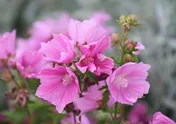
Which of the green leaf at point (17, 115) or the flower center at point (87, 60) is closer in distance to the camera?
the flower center at point (87, 60)

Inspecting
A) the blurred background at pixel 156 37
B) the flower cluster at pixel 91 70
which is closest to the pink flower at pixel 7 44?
the flower cluster at pixel 91 70

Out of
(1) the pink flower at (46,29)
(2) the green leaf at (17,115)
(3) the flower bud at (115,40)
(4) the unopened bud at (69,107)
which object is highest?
(3) the flower bud at (115,40)

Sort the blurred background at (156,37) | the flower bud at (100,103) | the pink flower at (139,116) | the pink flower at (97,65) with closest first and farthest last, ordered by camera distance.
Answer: the pink flower at (97,65)
the flower bud at (100,103)
the pink flower at (139,116)
the blurred background at (156,37)

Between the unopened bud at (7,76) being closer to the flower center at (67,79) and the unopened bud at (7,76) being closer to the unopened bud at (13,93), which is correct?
the unopened bud at (13,93)

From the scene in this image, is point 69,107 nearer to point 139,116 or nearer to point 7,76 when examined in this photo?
point 7,76

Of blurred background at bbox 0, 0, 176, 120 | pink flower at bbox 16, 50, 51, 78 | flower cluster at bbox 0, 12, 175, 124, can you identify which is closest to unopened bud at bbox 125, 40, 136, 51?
flower cluster at bbox 0, 12, 175, 124

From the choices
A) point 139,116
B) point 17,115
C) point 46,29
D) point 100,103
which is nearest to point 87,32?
point 100,103

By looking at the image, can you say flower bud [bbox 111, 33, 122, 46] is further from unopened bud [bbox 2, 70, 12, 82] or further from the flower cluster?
unopened bud [bbox 2, 70, 12, 82]
